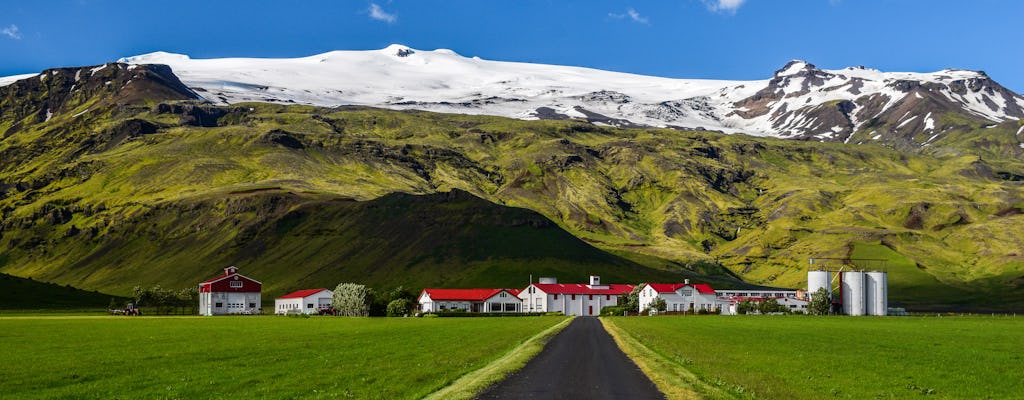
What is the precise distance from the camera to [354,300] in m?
171

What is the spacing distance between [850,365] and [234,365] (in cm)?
3584

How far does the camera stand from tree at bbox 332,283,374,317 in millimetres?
171000

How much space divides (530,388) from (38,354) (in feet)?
119

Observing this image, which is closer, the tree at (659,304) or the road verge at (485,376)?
the road verge at (485,376)

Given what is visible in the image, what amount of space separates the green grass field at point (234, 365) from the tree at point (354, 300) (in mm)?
90194

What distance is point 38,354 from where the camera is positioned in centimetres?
5766

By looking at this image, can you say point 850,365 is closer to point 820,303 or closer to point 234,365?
point 234,365

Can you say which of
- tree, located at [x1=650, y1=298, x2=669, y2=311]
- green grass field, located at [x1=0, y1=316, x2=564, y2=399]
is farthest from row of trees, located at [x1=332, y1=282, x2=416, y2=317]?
green grass field, located at [x1=0, y1=316, x2=564, y2=399]

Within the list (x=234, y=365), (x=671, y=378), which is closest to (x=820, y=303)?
(x=671, y=378)

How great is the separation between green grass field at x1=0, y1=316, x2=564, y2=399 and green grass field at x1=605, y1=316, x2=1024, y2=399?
44.9 ft

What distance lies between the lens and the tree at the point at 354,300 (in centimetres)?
17100

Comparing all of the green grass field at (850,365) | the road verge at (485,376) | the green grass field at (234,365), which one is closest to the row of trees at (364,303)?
the green grass field at (234,365)

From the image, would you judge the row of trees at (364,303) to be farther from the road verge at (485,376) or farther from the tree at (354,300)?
the road verge at (485,376)

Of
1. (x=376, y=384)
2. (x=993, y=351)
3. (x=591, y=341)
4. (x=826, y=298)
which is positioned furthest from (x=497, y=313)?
(x=376, y=384)
